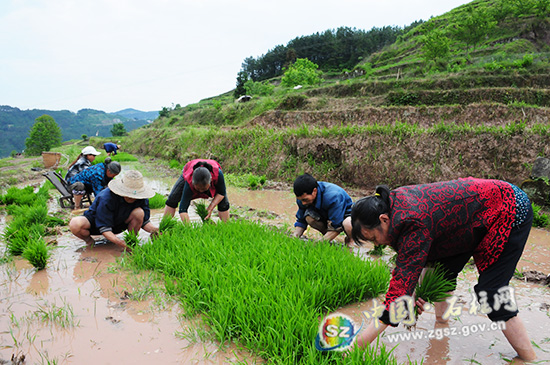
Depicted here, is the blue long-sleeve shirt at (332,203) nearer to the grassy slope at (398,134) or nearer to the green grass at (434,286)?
the green grass at (434,286)

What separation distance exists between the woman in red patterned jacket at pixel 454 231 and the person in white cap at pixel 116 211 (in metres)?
2.72

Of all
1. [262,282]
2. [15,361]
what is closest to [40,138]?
[15,361]

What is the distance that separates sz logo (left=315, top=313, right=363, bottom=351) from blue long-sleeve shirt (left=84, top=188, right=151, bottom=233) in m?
2.61

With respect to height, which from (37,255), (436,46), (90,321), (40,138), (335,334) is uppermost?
(436,46)

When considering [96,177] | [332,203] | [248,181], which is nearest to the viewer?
[332,203]

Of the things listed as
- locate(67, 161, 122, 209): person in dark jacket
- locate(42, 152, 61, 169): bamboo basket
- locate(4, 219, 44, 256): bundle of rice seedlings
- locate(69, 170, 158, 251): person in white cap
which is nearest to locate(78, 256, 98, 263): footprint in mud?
locate(69, 170, 158, 251): person in white cap

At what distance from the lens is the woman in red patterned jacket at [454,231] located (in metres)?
1.65

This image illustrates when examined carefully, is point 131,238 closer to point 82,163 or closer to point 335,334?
point 335,334

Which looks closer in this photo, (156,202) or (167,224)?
(167,224)

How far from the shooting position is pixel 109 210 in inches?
143

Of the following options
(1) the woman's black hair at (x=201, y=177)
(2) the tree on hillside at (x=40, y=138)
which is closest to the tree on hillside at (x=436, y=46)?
(1) the woman's black hair at (x=201, y=177)

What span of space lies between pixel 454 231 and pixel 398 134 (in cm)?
605

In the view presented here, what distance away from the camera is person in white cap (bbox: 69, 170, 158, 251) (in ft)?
11.8

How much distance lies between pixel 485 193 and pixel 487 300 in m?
0.61
